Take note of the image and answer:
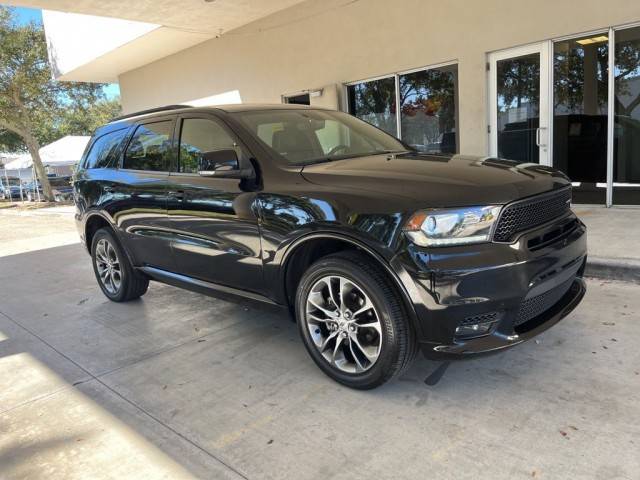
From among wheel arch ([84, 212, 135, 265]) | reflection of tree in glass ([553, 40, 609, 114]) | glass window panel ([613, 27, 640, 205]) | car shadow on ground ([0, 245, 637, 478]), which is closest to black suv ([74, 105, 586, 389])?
car shadow on ground ([0, 245, 637, 478])

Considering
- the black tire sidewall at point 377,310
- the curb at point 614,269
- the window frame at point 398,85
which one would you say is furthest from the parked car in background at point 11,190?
the curb at point 614,269

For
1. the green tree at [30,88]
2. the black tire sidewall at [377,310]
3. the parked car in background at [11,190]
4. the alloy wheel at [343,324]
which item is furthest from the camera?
the parked car in background at [11,190]

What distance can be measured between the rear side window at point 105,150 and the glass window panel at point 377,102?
569 centimetres

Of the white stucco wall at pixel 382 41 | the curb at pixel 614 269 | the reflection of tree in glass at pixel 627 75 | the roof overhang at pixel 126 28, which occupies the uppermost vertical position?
the roof overhang at pixel 126 28

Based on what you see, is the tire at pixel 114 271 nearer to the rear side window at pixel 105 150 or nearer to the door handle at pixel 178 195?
the rear side window at pixel 105 150

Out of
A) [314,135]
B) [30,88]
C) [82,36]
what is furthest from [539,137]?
[30,88]

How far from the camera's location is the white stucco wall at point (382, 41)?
7500 millimetres

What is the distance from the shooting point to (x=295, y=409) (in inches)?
116

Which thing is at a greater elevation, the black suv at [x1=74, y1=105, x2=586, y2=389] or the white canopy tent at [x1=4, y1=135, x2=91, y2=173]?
the white canopy tent at [x1=4, y1=135, x2=91, y2=173]

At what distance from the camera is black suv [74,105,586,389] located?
8.59 ft

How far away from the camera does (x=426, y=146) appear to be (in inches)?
384

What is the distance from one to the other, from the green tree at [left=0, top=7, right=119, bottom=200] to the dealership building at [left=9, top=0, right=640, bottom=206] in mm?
10734

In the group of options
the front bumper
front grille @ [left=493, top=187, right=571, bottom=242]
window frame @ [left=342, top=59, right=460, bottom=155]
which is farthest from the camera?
window frame @ [left=342, top=59, right=460, bottom=155]

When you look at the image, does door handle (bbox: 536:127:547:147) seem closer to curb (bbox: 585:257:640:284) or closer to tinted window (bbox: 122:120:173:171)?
curb (bbox: 585:257:640:284)
